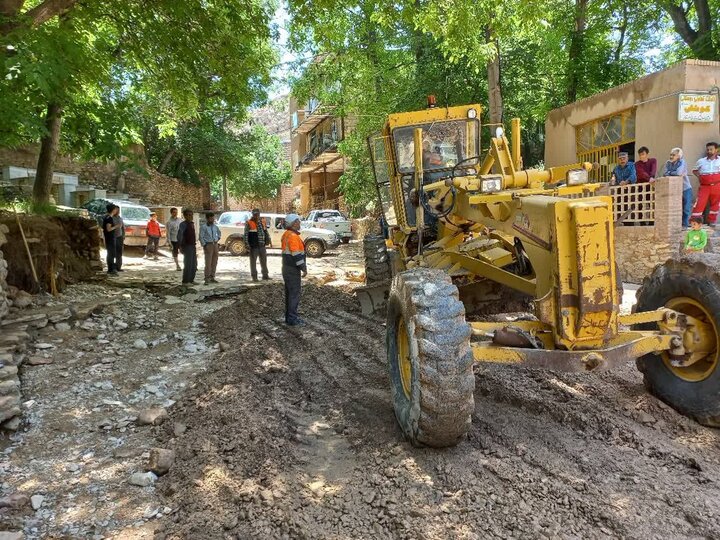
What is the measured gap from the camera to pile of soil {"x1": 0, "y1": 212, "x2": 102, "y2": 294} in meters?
8.51

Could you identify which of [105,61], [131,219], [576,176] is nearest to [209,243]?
[105,61]

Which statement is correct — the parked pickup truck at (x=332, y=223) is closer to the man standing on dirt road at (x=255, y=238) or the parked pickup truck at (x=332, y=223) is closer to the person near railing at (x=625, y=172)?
the man standing on dirt road at (x=255, y=238)

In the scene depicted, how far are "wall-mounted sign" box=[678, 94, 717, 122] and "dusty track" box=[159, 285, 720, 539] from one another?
25.2 ft

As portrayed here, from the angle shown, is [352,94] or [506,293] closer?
[506,293]

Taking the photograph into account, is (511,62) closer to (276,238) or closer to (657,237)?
(657,237)

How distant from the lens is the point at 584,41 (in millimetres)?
16781

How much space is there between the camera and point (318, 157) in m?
34.5

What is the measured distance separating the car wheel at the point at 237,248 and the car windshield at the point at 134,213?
3.11 metres

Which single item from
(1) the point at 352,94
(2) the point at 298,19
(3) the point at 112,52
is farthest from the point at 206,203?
(2) the point at 298,19

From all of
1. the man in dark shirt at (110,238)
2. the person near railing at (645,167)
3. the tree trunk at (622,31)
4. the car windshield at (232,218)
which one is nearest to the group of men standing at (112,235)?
the man in dark shirt at (110,238)

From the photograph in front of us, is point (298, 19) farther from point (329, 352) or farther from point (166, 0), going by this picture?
point (329, 352)

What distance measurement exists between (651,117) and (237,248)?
1398 cm

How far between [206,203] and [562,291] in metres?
33.6

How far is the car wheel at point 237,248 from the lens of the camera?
65.7 feet
